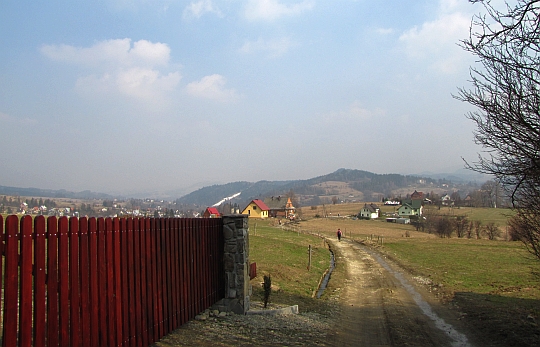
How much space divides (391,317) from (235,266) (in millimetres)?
5109

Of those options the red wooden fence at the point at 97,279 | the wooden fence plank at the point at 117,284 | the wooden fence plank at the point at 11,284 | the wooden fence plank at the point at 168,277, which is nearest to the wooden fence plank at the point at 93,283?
the red wooden fence at the point at 97,279

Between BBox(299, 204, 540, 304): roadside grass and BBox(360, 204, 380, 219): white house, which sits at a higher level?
BBox(299, 204, 540, 304): roadside grass

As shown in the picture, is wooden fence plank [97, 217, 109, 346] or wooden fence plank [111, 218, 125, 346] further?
wooden fence plank [111, 218, 125, 346]

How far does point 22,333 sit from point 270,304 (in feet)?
26.0

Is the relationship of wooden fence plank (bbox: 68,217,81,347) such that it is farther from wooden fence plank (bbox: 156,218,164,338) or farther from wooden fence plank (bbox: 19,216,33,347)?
wooden fence plank (bbox: 156,218,164,338)

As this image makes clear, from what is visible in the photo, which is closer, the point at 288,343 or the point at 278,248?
the point at 288,343

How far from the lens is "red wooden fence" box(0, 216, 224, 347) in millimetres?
4254

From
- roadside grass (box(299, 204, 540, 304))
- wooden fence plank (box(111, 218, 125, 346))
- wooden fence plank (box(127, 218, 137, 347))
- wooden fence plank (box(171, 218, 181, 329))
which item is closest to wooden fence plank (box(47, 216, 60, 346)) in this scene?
wooden fence plank (box(111, 218, 125, 346))

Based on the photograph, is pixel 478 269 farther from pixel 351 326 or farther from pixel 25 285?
pixel 25 285

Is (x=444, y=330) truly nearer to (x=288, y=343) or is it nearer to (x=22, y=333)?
(x=288, y=343)

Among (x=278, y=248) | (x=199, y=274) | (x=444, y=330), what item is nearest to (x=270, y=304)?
(x=199, y=274)

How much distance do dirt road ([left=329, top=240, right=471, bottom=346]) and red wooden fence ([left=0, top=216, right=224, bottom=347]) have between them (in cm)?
372

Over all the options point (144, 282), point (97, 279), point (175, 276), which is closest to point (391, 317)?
point (175, 276)

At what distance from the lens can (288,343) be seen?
26.2 ft
